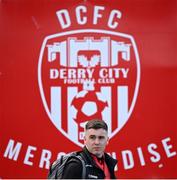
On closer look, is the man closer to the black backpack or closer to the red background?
the black backpack

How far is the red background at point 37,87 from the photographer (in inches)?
146

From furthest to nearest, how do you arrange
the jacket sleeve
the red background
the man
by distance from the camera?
the red background < the man < the jacket sleeve

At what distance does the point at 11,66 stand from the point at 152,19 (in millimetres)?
1039

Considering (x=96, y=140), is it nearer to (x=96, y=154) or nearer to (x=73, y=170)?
(x=96, y=154)

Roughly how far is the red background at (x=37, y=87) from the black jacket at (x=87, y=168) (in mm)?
1033

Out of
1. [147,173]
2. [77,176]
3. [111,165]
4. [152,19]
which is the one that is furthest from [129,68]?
[77,176]

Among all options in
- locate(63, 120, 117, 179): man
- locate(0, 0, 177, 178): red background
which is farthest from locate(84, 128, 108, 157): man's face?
locate(0, 0, 177, 178): red background

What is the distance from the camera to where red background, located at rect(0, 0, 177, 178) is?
370cm

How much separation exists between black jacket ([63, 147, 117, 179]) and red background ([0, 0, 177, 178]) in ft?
3.39

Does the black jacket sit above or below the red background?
below

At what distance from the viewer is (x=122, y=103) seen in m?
3.71

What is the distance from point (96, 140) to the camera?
102 inches

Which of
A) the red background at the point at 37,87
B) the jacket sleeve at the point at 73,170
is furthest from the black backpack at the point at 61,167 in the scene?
the red background at the point at 37,87

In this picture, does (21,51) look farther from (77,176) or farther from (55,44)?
(77,176)
